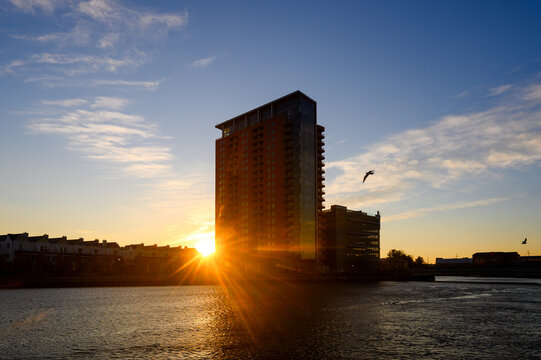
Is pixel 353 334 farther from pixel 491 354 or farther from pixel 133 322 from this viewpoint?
pixel 133 322

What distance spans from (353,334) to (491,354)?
13.5 meters

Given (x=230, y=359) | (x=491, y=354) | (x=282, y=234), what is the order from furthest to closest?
1. (x=282, y=234)
2. (x=491, y=354)
3. (x=230, y=359)

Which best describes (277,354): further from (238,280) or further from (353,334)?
(238,280)

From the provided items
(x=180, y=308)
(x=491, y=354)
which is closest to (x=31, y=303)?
(x=180, y=308)

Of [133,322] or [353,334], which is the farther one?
[133,322]

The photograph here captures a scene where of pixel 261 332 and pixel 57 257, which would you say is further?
pixel 57 257

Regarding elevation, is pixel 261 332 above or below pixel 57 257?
above

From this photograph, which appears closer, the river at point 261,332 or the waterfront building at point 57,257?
the river at point 261,332

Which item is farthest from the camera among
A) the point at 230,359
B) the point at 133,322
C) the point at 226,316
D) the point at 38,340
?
the point at 226,316

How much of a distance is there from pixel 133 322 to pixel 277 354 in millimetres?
25123

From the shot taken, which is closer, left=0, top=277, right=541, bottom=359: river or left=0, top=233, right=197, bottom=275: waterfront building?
left=0, top=277, right=541, bottom=359: river

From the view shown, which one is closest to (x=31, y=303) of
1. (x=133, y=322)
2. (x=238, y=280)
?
(x=133, y=322)

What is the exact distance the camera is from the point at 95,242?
199 m

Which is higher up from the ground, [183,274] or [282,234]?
[282,234]
